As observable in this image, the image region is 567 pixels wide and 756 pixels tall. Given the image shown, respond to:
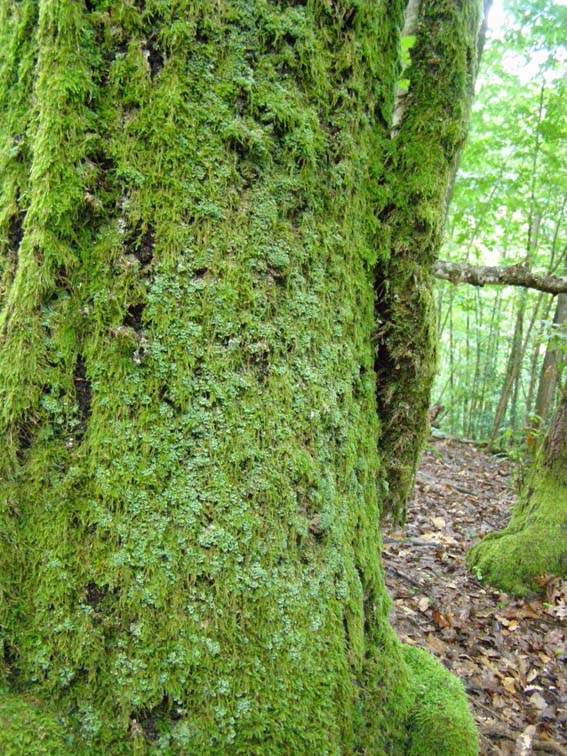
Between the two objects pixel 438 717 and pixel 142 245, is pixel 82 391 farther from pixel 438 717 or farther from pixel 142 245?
pixel 438 717

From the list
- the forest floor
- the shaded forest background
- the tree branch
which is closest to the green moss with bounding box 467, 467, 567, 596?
the forest floor

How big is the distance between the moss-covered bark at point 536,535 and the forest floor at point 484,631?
0.44 feet

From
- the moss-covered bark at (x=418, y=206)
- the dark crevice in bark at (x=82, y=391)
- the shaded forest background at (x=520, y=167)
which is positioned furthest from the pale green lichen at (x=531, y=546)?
the dark crevice in bark at (x=82, y=391)

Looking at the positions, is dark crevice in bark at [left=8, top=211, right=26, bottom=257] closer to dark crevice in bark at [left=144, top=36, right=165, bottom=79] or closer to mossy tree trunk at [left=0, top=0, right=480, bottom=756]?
mossy tree trunk at [left=0, top=0, right=480, bottom=756]

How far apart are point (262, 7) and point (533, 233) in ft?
38.9

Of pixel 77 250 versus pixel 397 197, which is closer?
pixel 77 250

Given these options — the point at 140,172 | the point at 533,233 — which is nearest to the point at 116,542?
the point at 140,172

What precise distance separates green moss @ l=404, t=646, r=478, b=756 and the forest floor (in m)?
0.73

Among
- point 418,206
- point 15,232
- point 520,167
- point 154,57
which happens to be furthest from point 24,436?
point 520,167

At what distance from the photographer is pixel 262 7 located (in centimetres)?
158

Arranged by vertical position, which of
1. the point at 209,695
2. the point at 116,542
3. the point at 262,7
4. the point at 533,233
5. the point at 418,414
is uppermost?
→ the point at 533,233

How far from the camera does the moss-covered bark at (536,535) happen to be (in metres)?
4.70

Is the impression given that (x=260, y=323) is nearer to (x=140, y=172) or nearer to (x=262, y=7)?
(x=140, y=172)

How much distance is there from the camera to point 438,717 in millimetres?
1881
